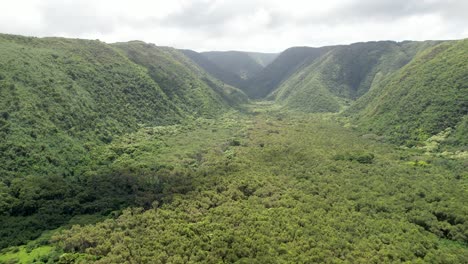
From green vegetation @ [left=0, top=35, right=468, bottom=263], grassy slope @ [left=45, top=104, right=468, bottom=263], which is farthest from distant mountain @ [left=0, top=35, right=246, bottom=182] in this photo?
grassy slope @ [left=45, top=104, right=468, bottom=263]

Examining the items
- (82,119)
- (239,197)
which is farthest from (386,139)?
(82,119)

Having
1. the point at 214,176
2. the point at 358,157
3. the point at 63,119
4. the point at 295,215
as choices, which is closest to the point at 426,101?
the point at 358,157

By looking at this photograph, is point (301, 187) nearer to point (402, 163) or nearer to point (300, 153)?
point (300, 153)

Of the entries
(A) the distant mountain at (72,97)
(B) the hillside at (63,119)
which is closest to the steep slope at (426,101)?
(B) the hillside at (63,119)

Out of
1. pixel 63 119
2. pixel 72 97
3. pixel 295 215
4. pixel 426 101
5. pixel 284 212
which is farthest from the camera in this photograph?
pixel 426 101

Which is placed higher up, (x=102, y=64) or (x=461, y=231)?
(x=102, y=64)

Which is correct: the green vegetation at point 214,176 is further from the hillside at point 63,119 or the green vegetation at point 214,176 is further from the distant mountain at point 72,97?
Result: the distant mountain at point 72,97

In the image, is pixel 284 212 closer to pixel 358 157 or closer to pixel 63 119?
pixel 358 157
